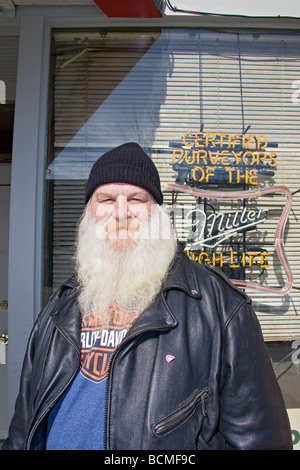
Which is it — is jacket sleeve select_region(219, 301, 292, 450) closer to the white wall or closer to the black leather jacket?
Result: the black leather jacket

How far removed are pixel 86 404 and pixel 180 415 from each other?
0.32 m

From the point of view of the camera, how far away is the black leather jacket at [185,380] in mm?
1048

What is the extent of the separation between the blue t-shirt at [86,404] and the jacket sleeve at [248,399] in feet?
1.30

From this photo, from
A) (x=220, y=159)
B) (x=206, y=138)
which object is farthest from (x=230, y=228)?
(x=206, y=138)

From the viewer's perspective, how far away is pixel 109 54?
2.83 m

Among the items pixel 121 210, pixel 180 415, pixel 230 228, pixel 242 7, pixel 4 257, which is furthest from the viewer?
pixel 4 257

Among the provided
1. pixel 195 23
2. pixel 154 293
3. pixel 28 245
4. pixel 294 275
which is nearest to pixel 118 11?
pixel 195 23

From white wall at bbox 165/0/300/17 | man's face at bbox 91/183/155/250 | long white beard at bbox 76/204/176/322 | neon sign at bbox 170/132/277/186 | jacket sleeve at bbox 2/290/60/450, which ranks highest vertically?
white wall at bbox 165/0/300/17

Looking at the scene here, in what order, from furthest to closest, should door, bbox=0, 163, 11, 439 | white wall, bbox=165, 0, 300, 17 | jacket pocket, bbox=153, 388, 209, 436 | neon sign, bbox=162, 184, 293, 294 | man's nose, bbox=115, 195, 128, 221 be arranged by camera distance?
door, bbox=0, 163, 11, 439, neon sign, bbox=162, 184, 293, 294, white wall, bbox=165, 0, 300, 17, man's nose, bbox=115, 195, 128, 221, jacket pocket, bbox=153, 388, 209, 436

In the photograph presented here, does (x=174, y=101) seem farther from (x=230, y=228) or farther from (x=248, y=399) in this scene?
(x=248, y=399)

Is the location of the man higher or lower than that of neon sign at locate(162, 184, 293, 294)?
lower

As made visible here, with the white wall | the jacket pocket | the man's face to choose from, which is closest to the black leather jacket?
the jacket pocket

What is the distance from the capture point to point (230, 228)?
272 centimetres

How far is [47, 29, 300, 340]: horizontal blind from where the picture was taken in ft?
9.00
